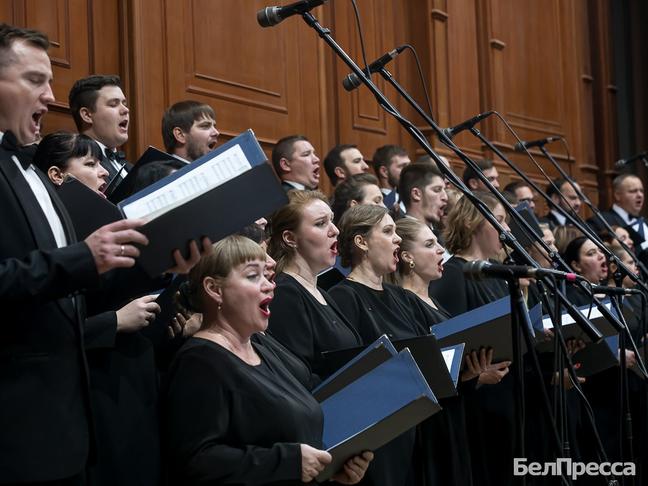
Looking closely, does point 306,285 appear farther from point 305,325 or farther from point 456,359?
point 456,359

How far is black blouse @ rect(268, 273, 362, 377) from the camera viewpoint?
11.2 ft

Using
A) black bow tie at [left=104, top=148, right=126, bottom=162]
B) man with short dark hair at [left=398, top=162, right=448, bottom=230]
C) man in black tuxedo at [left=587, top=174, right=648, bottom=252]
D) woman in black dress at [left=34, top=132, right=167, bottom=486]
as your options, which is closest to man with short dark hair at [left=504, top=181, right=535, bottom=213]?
man in black tuxedo at [left=587, top=174, right=648, bottom=252]

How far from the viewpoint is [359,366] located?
9.55 ft

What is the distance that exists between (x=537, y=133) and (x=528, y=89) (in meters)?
0.39

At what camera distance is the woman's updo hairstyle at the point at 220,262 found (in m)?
2.92

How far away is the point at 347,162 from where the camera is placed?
19.4 feet

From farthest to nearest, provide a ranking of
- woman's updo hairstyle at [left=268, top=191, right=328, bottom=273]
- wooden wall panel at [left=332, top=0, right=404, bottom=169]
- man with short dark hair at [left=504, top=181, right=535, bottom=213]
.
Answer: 1. wooden wall panel at [left=332, top=0, right=404, bottom=169]
2. man with short dark hair at [left=504, top=181, right=535, bottom=213]
3. woman's updo hairstyle at [left=268, top=191, right=328, bottom=273]

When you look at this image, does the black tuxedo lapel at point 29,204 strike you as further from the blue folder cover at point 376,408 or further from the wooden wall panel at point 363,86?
the wooden wall panel at point 363,86

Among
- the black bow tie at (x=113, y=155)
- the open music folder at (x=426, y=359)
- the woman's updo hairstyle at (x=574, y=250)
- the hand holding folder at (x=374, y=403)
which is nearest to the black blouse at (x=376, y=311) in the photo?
the open music folder at (x=426, y=359)

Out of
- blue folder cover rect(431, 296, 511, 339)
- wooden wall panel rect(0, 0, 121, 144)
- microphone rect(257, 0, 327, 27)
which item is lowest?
blue folder cover rect(431, 296, 511, 339)

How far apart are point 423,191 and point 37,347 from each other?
3533 mm

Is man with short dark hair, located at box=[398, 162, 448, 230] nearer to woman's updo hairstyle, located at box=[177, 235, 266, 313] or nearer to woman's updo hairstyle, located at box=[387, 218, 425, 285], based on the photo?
woman's updo hairstyle, located at box=[387, 218, 425, 285]

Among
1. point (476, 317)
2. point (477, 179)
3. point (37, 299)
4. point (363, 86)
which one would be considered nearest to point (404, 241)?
point (476, 317)

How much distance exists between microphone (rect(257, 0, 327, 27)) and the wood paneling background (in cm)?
169
